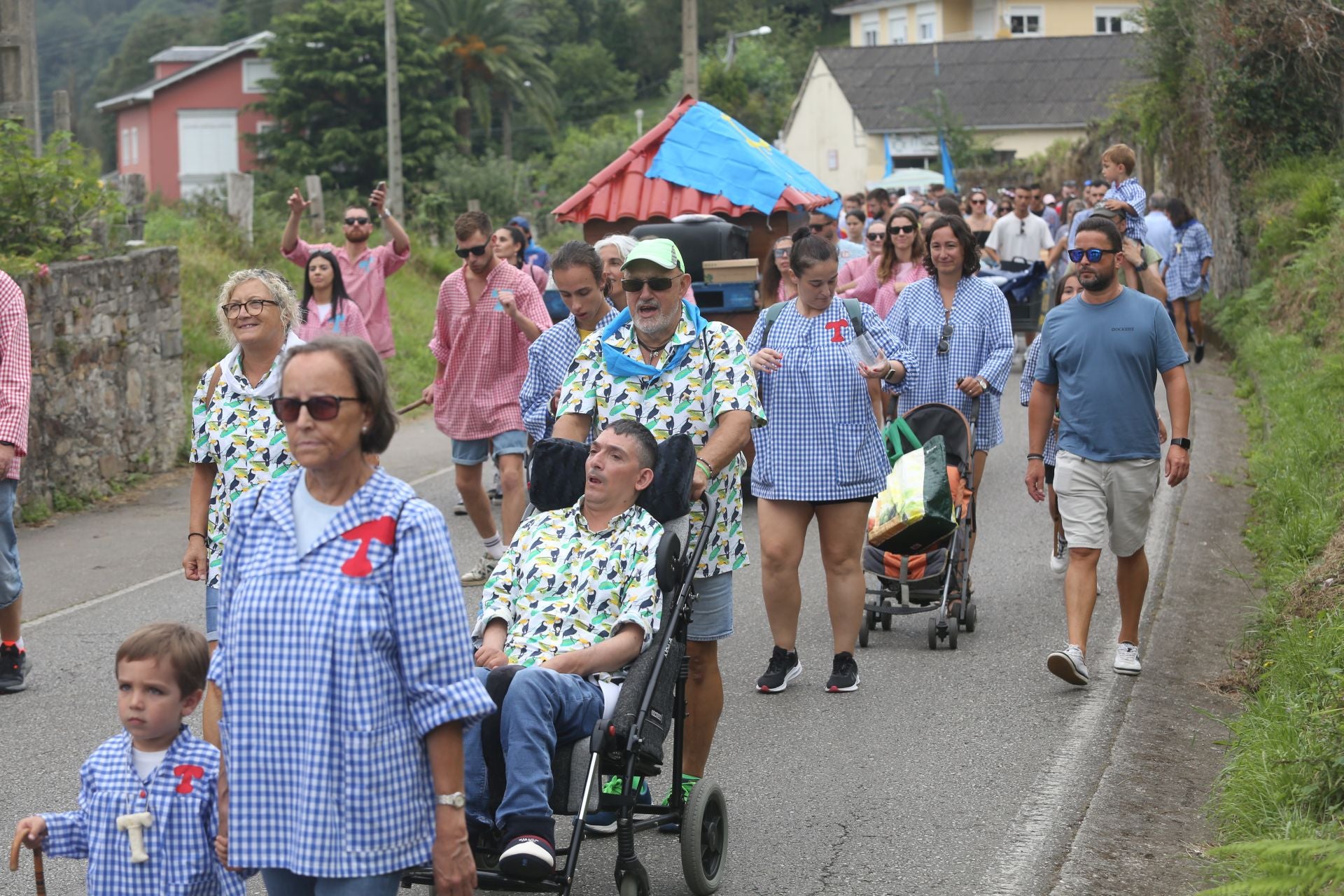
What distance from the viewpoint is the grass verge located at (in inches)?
194

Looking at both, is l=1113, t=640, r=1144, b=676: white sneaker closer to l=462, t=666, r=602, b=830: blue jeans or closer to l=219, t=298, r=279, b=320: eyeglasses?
l=462, t=666, r=602, b=830: blue jeans

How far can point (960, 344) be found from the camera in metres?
9.08

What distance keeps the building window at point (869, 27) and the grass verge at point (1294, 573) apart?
65.1 metres

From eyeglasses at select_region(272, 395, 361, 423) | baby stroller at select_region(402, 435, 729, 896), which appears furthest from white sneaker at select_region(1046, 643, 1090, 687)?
eyeglasses at select_region(272, 395, 361, 423)

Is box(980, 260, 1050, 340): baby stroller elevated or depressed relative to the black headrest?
elevated

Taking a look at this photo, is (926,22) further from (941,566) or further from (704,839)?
(704,839)

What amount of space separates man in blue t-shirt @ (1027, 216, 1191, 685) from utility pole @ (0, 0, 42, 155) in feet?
34.4

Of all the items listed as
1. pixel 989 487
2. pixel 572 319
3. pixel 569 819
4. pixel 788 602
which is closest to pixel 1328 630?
pixel 788 602

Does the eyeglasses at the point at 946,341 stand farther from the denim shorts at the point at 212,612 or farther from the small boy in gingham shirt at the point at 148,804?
the small boy in gingham shirt at the point at 148,804

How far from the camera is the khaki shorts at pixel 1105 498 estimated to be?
7520 mm

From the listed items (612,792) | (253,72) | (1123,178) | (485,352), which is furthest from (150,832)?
(253,72)

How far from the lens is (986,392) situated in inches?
360

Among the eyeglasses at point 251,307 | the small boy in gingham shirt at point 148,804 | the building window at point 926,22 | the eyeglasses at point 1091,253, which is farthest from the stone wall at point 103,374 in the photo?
the building window at point 926,22

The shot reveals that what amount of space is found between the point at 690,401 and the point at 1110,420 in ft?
8.68
